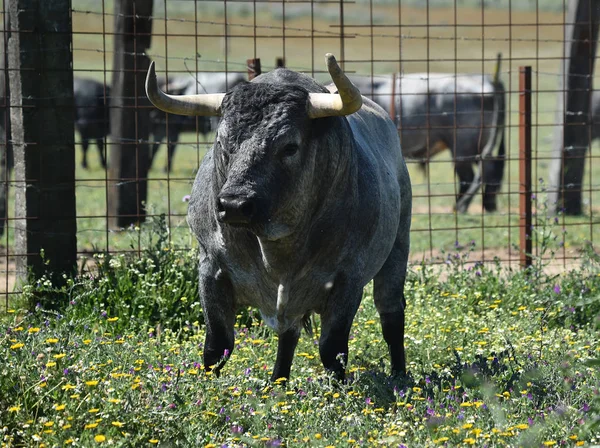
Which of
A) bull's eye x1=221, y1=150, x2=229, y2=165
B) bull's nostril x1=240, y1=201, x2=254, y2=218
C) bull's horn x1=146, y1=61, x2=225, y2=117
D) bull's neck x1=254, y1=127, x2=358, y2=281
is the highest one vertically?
bull's horn x1=146, y1=61, x2=225, y2=117

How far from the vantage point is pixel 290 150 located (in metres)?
4.61

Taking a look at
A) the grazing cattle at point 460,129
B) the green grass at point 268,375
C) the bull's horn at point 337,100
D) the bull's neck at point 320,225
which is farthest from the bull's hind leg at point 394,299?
the grazing cattle at point 460,129

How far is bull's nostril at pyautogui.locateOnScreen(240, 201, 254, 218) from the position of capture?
14.0ft

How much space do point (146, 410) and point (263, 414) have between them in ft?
1.54

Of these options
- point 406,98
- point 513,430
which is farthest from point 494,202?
point 513,430

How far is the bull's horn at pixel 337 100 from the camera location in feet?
14.7

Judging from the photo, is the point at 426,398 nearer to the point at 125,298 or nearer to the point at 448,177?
the point at 125,298

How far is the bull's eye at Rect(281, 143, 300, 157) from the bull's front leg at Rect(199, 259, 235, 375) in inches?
31.7

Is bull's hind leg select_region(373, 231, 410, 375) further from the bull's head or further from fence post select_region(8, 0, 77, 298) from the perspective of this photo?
fence post select_region(8, 0, 77, 298)

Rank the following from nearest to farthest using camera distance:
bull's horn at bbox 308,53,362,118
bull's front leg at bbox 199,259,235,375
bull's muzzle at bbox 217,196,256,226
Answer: bull's muzzle at bbox 217,196,256,226 → bull's horn at bbox 308,53,362,118 → bull's front leg at bbox 199,259,235,375

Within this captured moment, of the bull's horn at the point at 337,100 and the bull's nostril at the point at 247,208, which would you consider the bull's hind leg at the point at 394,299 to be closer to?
the bull's horn at the point at 337,100

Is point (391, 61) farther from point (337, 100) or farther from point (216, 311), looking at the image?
point (216, 311)

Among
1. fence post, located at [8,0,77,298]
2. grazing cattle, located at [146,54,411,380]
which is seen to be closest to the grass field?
fence post, located at [8,0,77,298]

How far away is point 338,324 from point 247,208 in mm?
960
